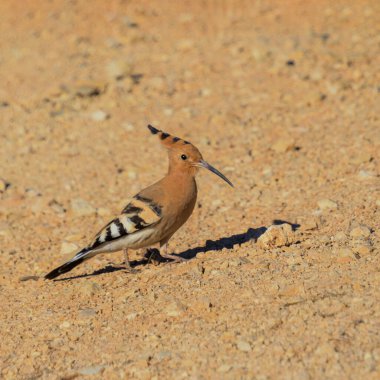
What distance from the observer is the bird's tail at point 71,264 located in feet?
19.6

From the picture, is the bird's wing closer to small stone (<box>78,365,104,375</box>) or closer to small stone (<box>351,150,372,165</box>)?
small stone (<box>78,365,104,375</box>)

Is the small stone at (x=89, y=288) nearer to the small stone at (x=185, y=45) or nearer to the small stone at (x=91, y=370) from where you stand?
the small stone at (x=91, y=370)

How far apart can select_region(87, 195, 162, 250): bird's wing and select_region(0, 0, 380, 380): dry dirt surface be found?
32 centimetres

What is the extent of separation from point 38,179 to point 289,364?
4581 mm

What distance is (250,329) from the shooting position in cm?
462

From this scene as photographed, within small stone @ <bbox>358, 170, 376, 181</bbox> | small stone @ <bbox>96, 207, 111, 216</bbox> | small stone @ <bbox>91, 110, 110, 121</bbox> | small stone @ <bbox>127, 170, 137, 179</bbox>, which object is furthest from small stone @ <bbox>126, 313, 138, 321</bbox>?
small stone @ <bbox>91, 110, 110, 121</bbox>

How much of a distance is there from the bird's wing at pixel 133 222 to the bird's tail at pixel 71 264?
0.06 meters

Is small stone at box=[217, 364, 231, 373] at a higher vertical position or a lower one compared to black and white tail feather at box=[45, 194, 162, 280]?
higher

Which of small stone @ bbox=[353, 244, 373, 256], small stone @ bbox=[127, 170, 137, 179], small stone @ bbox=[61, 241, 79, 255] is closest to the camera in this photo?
small stone @ bbox=[353, 244, 373, 256]

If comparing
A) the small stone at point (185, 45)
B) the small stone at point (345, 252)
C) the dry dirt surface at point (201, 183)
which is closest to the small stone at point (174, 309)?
the dry dirt surface at point (201, 183)

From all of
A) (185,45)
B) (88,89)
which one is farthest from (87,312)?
(185,45)

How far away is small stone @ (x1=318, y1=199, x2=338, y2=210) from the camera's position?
667 centimetres

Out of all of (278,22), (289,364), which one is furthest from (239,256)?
(278,22)

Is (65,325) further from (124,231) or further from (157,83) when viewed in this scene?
(157,83)
